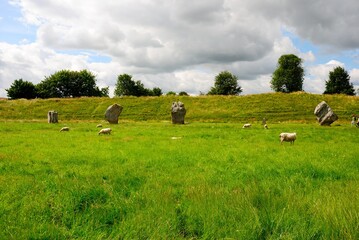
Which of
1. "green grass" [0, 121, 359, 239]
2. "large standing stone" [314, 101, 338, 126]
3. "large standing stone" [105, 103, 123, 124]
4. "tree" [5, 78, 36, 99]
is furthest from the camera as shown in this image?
"tree" [5, 78, 36, 99]

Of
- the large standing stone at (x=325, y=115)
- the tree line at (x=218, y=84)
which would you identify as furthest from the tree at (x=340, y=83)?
the large standing stone at (x=325, y=115)

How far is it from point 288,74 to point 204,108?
207ft

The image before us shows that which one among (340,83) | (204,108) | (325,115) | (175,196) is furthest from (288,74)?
(175,196)

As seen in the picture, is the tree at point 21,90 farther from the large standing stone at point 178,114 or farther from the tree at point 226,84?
the large standing stone at point 178,114

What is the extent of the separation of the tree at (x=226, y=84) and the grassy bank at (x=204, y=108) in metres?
46.3

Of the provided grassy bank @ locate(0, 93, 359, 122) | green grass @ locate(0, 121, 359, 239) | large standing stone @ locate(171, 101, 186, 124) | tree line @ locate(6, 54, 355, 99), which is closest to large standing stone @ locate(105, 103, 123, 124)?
large standing stone @ locate(171, 101, 186, 124)

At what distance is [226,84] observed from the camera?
393 ft

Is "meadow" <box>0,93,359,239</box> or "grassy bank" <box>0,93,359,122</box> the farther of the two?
"grassy bank" <box>0,93,359,122</box>

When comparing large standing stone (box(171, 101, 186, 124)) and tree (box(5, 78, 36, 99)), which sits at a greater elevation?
tree (box(5, 78, 36, 99))

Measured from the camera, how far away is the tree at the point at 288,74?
116 meters

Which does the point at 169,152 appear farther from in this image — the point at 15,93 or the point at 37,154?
the point at 15,93

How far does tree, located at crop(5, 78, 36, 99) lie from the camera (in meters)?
103

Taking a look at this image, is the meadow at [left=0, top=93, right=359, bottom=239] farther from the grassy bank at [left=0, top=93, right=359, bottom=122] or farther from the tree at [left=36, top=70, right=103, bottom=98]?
the tree at [left=36, top=70, right=103, bottom=98]

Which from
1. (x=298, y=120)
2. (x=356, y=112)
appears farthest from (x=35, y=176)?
(x=356, y=112)
